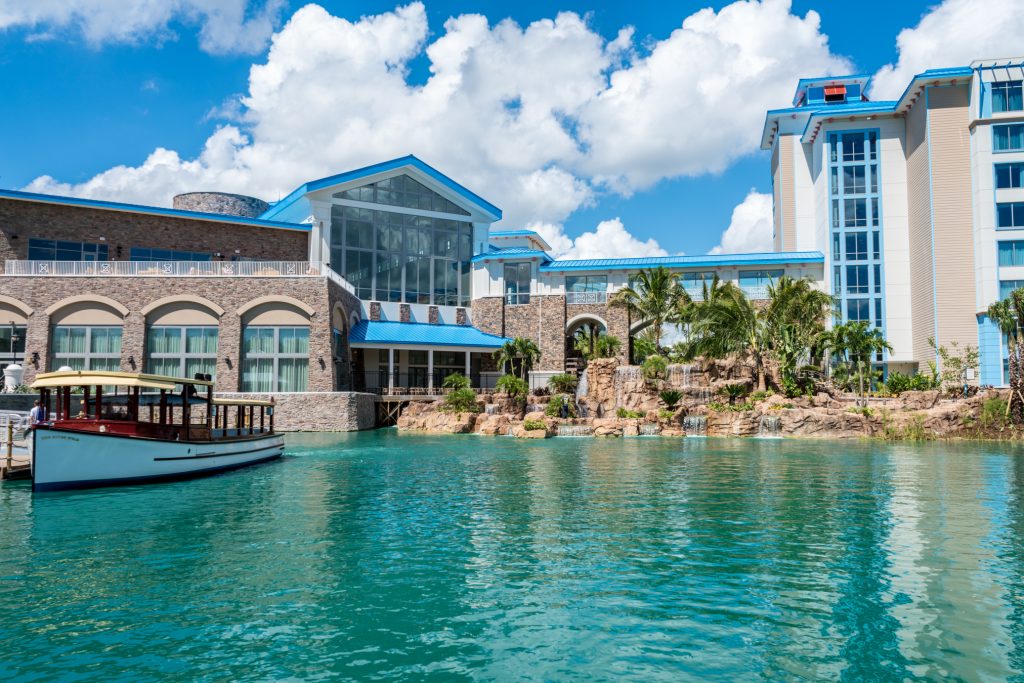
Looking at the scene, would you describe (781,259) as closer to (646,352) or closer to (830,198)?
(830,198)

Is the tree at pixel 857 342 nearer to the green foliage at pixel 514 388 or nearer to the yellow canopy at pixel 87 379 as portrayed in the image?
the green foliage at pixel 514 388

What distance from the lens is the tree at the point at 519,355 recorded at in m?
47.2

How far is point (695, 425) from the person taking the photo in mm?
36875

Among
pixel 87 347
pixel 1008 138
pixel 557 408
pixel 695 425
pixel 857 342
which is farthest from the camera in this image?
pixel 1008 138

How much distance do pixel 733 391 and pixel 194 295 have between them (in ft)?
95.4

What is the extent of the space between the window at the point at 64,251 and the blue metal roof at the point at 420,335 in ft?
50.5

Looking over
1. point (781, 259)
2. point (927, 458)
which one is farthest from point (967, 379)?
point (927, 458)

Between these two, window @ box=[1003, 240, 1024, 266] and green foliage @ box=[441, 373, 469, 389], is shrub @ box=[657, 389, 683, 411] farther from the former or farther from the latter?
window @ box=[1003, 240, 1024, 266]

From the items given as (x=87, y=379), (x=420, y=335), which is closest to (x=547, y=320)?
(x=420, y=335)

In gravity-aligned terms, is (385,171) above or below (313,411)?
above

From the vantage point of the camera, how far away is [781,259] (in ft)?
165

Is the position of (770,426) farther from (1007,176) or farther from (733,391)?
(1007,176)

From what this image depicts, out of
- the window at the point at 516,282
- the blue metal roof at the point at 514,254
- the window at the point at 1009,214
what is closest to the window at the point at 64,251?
the blue metal roof at the point at 514,254

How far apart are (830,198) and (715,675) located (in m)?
50.6
